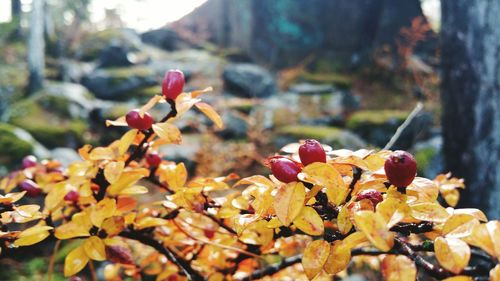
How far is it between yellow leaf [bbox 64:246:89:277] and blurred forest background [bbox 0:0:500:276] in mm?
2178

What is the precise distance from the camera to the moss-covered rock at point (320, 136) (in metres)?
4.95

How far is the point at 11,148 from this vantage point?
430 cm

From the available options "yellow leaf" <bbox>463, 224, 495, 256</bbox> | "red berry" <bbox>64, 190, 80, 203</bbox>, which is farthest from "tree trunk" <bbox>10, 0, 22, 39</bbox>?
"yellow leaf" <bbox>463, 224, 495, 256</bbox>

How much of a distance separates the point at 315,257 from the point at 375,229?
0.11m

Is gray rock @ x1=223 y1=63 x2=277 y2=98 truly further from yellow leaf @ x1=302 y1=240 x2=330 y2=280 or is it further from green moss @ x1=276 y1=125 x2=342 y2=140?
yellow leaf @ x1=302 y1=240 x2=330 y2=280

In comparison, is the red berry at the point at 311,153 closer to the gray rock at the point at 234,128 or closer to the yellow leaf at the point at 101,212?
the yellow leaf at the point at 101,212

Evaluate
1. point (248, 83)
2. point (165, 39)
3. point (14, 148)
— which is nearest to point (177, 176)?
point (14, 148)

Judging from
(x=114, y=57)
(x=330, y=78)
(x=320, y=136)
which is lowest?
(x=320, y=136)

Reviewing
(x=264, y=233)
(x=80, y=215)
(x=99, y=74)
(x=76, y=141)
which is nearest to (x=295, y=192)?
(x=264, y=233)

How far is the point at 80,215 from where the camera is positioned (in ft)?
2.25

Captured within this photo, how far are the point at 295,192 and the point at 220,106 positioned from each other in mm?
5935

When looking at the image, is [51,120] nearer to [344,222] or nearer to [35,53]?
[35,53]

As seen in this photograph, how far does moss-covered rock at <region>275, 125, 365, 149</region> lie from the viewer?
4945 mm

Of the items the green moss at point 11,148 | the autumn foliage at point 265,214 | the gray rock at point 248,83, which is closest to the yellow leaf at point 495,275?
the autumn foliage at point 265,214
